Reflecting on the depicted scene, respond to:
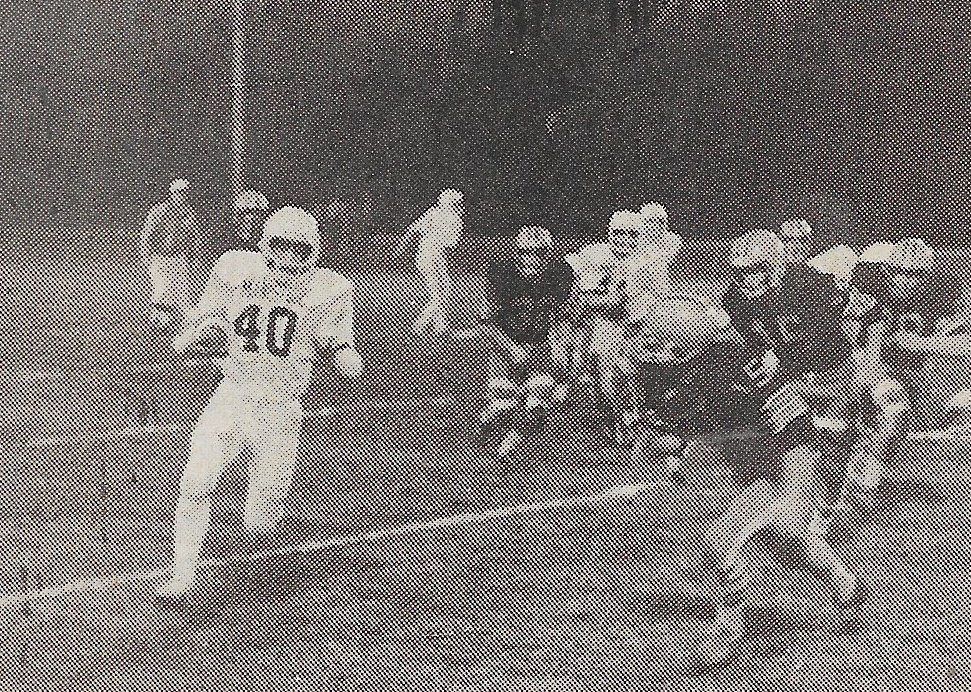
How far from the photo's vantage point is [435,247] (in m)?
0.50

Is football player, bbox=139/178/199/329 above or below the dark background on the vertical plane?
below

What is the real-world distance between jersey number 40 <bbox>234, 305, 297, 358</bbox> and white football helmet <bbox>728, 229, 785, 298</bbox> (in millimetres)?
311

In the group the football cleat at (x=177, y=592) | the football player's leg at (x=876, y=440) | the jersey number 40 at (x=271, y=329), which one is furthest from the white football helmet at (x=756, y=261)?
the football cleat at (x=177, y=592)

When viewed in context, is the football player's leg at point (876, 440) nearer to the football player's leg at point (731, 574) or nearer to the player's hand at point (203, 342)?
the football player's leg at point (731, 574)

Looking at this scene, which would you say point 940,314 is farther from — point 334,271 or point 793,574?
point 334,271

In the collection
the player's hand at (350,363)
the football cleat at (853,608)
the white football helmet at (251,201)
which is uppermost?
the white football helmet at (251,201)

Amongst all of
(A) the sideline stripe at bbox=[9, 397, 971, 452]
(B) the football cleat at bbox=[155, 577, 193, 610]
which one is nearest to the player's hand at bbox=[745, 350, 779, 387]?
(A) the sideline stripe at bbox=[9, 397, 971, 452]

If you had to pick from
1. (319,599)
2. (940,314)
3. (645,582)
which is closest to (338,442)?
(319,599)

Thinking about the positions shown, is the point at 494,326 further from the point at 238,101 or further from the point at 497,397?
the point at 238,101

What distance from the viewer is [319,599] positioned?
1.64ft

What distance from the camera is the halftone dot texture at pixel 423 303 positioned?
19.3 inches

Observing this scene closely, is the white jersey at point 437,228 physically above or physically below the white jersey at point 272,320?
above

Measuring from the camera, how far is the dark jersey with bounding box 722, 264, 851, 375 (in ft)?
1.65

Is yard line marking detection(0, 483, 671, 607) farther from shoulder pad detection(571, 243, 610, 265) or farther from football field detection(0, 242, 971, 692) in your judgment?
shoulder pad detection(571, 243, 610, 265)
